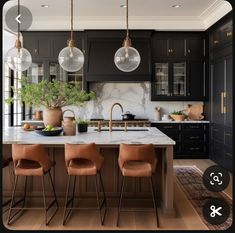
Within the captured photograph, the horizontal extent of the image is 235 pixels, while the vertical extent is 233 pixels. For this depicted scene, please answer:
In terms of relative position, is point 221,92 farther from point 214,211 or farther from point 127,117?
point 214,211

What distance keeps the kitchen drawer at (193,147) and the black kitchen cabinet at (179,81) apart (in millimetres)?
939

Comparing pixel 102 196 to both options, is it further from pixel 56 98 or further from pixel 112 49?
pixel 112 49

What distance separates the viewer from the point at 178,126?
260 inches

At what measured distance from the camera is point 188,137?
21.8ft

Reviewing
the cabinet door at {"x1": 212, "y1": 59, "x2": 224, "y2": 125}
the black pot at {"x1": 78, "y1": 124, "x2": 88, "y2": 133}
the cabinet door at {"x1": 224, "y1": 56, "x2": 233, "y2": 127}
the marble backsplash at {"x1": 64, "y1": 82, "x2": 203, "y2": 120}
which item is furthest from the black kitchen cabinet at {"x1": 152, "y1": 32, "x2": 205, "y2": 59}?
the black pot at {"x1": 78, "y1": 124, "x2": 88, "y2": 133}

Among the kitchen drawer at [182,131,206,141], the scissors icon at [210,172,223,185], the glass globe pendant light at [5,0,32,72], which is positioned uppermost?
the glass globe pendant light at [5,0,32,72]

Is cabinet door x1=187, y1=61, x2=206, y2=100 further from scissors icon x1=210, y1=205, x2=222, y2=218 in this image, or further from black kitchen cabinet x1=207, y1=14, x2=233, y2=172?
scissors icon x1=210, y1=205, x2=222, y2=218

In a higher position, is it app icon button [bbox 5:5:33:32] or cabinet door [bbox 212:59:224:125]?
app icon button [bbox 5:5:33:32]

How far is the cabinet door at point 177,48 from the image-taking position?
22.1 ft

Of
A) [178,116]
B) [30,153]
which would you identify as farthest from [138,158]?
[178,116]

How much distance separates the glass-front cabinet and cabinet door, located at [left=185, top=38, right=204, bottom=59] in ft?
0.76

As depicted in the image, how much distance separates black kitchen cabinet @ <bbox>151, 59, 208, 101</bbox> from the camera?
6.73 meters

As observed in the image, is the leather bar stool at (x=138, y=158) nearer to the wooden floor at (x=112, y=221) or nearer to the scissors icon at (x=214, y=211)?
the wooden floor at (x=112, y=221)

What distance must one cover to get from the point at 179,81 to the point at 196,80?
350 millimetres
